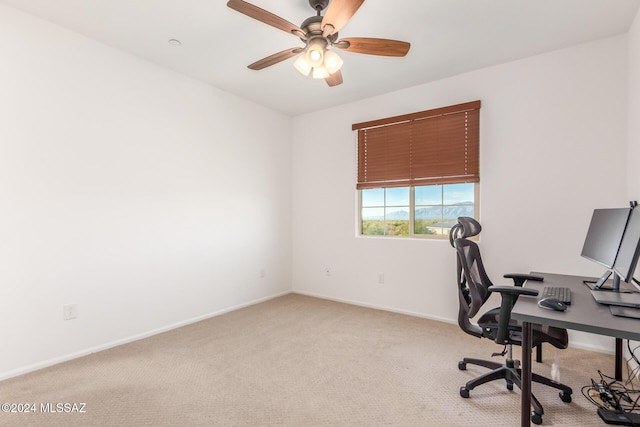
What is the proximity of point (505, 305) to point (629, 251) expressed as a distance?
2.17 ft

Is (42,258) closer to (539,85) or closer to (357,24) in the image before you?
(357,24)

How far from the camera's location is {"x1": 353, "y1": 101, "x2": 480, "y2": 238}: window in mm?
3371

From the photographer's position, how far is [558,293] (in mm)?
1789

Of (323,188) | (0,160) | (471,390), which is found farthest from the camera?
(323,188)

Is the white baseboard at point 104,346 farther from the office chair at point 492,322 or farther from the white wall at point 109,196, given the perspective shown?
the office chair at point 492,322

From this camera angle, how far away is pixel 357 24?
2.48 m

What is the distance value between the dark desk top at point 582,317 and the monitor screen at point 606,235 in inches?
11.0

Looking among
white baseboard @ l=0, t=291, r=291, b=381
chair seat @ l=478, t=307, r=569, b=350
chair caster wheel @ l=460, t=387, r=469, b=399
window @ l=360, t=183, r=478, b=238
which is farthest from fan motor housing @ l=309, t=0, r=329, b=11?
white baseboard @ l=0, t=291, r=291, b=381

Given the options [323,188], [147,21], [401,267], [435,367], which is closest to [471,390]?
[435,367]

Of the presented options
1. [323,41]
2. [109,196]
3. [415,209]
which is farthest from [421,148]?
[109,196]

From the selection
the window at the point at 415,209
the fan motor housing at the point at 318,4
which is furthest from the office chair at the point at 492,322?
the fan motor housing at the point at 318,4

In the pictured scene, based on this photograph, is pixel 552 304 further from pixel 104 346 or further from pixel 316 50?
pixel 104 346

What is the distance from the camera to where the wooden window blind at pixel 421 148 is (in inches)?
131

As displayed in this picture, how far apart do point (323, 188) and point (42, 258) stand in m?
3.07
